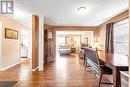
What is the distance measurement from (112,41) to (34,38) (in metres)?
3.30

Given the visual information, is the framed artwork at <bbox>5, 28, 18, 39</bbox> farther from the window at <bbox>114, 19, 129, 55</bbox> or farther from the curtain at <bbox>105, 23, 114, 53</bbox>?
the window at <bbox>114, 19, 129, 55</bbox>

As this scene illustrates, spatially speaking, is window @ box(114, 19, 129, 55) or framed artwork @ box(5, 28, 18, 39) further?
framed artwork @ box(5, 28, 18, 39)

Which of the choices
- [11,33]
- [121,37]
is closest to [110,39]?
[121,37]

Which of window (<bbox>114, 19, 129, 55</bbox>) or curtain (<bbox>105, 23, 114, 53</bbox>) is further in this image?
curtain (<bbox>105, 23, 114, 53</bbox>)

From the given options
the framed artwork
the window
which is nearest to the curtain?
the window

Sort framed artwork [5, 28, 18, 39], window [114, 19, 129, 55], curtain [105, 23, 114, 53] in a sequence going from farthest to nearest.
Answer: curtain [105, 23, 114, 53] < framed artwork [5, 28, 18, 39] < window [114, 19, 129, 55]

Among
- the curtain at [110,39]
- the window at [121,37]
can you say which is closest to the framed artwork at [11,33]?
the curtain at [110,39]

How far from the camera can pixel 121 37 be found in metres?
5.75

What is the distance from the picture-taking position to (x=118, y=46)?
6016 mm

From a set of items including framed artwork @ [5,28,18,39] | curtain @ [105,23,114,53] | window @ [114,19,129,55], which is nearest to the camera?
window @ [114,19,129,55]

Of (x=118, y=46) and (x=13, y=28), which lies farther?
(x=13, y=28)

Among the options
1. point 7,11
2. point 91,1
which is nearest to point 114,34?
point 91,1

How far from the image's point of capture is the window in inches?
210

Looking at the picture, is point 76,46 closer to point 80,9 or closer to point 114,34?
point 114,34
